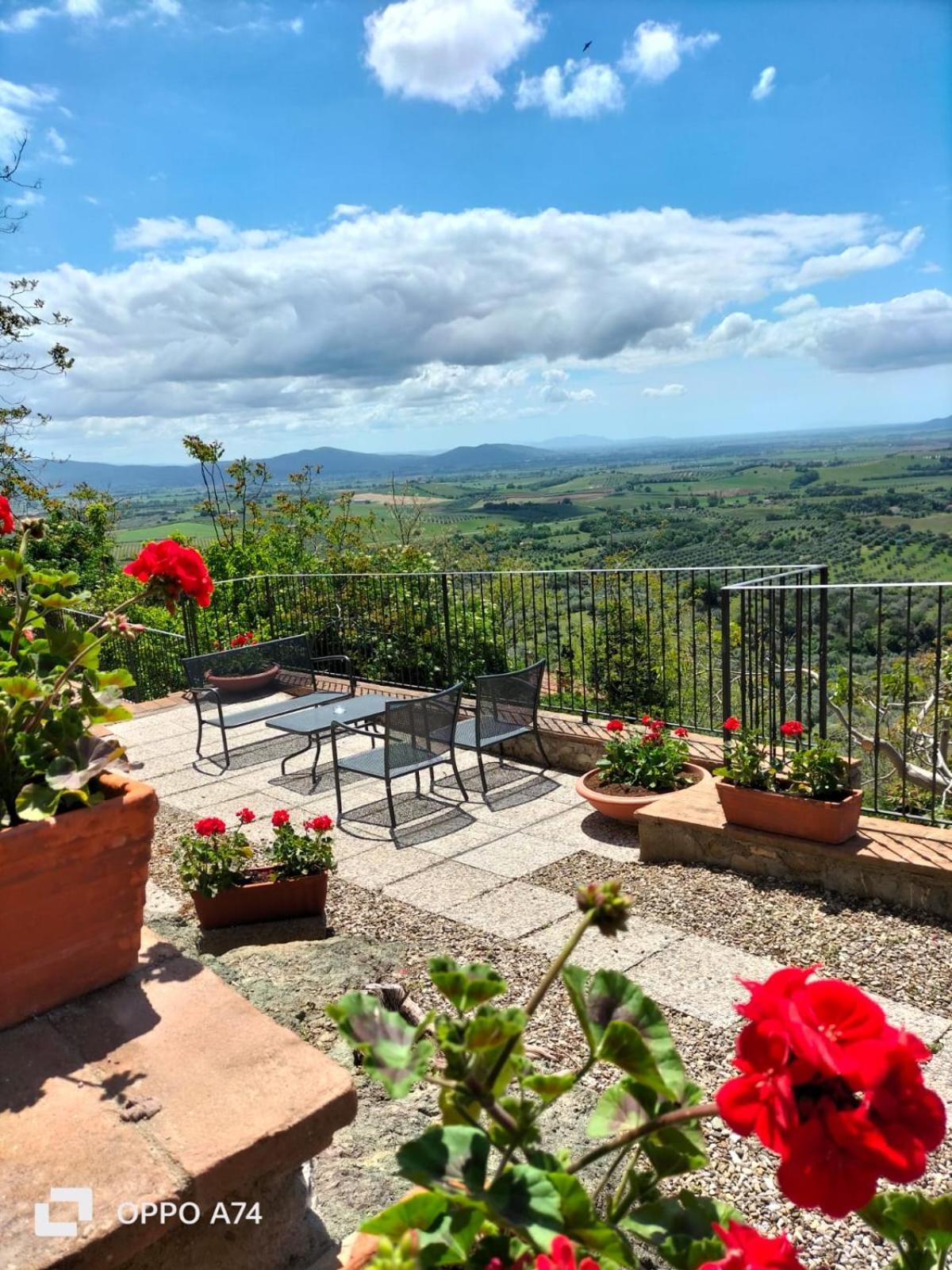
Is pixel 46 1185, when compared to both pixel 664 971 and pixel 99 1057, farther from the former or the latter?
pixel 664 971

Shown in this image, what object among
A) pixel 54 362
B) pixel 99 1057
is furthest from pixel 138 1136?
pixel 54 362

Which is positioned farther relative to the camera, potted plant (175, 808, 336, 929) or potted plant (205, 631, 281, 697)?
potted plant (205, 631, 281, 697)

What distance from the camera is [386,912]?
406 centimetres

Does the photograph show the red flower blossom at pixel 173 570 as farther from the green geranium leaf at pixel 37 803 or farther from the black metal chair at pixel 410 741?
the black metal chair at pixel 410 741

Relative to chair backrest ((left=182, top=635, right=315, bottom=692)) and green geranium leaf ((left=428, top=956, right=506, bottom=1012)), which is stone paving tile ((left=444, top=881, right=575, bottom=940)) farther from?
chair backrest ((left=182, top=635, right=315, bottom=692))

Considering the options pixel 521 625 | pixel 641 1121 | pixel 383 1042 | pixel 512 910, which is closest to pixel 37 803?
pixel 383 1042

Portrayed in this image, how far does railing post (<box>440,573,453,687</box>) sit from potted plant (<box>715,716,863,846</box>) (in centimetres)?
350

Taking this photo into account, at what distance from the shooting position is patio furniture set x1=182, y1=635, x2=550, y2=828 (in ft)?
17.3

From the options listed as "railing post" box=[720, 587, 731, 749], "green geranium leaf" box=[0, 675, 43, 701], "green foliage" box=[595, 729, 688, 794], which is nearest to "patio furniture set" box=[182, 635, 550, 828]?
"green foliage" box=[595, 729, 688, 794]

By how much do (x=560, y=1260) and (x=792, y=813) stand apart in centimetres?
366

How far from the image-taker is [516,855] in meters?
4.74

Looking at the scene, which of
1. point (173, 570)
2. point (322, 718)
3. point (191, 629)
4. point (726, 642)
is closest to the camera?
point (173, 570)

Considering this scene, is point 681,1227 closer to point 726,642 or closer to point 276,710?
point 726,642

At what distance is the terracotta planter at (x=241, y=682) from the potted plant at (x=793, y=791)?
4892mm
